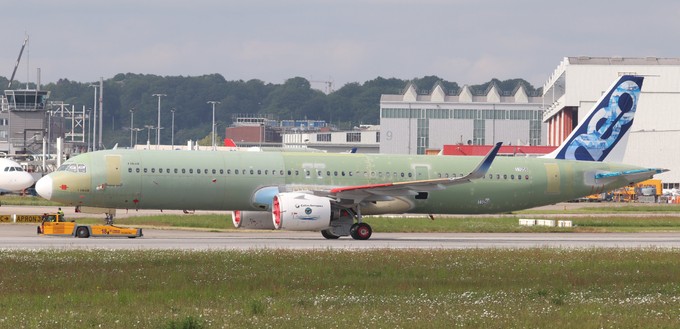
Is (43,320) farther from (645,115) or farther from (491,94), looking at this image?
(491,94)

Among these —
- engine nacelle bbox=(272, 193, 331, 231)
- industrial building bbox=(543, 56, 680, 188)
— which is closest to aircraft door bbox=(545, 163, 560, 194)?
engine nacelle bbox=(272, 193, 331, 231)

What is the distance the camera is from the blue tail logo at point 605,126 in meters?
53.2

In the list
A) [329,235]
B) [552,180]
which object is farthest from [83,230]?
[552,180]

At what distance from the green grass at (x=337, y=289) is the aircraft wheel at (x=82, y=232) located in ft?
32.2

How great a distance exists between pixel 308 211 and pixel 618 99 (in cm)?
1784

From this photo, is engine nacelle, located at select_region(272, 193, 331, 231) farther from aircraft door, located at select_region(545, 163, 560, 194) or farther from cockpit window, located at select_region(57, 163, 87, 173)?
aircraft door, located at select_region(545, 163, 560, 194)

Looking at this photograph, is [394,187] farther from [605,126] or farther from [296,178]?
[605,126]

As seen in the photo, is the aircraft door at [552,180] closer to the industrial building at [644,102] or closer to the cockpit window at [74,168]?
the cockpit window at [74,168]

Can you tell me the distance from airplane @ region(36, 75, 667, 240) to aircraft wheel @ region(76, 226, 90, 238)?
1607 mm

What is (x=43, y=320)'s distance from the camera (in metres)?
20.5

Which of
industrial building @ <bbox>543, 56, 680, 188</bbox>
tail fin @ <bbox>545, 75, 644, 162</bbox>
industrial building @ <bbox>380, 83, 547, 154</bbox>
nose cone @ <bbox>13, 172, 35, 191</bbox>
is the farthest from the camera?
industrial building @ <bbox>380, 83, 547, 154</bbox>

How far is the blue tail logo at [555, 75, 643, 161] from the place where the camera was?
53250 mm

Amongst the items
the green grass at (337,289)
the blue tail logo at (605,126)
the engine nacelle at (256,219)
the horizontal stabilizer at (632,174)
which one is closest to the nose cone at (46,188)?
the engine nacelle at (256,219)

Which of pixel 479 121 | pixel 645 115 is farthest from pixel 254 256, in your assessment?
pixel 479 121
